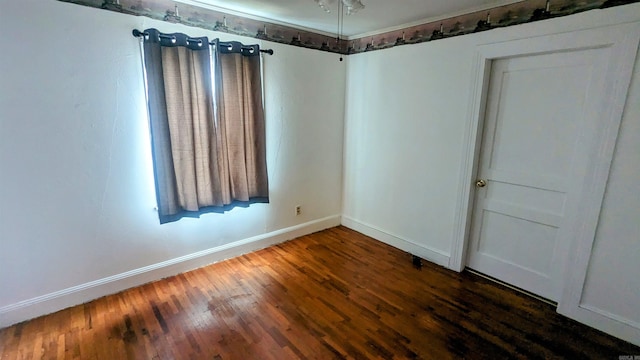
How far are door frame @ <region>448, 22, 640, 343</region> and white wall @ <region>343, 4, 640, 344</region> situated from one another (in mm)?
37

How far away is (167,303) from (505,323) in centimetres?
258

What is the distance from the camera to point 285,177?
348cm

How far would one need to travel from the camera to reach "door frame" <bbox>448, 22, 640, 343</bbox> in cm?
193

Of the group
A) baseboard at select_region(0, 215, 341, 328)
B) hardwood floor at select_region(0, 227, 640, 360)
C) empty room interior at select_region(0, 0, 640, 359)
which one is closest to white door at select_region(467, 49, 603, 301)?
empty room interior at select_region(0, 0, 640, 359)

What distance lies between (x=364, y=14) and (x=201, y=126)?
1.78 metres

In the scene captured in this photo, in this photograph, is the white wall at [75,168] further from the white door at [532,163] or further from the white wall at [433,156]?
the white door at [532,163]

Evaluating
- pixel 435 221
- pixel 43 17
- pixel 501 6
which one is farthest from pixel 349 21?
pixel 43 17

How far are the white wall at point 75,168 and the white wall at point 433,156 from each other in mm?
1595

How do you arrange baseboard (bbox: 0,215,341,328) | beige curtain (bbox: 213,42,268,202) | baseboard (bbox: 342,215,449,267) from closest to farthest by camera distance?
baseboard (bbox: 0,215,341,328), beige curtain (bbox: 213,42,268,202), baseboard (bbox: 342,215,449,267)

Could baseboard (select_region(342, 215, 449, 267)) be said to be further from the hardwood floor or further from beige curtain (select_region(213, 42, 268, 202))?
beige curtain (select_region(213, 42, 268, 202))

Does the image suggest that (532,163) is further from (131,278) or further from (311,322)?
(131,278)

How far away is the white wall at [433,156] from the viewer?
201cm

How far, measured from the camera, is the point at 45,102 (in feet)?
6.75

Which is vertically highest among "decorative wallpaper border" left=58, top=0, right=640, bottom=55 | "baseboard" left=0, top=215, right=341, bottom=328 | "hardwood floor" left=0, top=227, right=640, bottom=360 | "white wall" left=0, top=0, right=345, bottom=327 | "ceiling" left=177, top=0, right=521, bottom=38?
"ceiling" left=177, top=0, right=521, bottom=38
